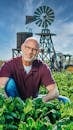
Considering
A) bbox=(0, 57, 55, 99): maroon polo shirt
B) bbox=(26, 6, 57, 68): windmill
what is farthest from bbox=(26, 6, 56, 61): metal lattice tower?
bbox=(0, 57, 55, 99): maroon polo shirt

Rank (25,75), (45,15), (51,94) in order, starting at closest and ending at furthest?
(51,94) < (25,75) < (45,15)

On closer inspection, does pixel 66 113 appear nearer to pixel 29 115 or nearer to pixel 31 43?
pixel 29 115

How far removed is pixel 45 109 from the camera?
4.65 m

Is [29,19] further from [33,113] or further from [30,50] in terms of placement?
[33,113]

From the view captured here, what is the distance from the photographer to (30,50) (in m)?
7.30

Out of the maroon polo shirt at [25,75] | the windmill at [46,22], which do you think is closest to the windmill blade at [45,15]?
the windmill at [46,22]

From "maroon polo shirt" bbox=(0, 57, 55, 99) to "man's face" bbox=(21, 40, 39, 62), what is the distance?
30 centimetres

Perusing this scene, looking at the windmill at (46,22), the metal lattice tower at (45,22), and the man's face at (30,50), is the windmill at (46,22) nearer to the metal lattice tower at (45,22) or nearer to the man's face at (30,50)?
the metal lattice tower at (45,22)

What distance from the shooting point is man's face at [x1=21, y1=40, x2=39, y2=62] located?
7.30 m

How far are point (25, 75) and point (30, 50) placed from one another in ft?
1.77

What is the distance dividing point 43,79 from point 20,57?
0.49 metres

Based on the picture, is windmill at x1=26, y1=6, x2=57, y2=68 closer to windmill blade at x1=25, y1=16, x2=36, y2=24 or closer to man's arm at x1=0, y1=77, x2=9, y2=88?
windmill blade at x1=25, y1=16, x2=36, y2=24

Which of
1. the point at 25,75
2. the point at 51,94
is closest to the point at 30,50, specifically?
the point at 25,75

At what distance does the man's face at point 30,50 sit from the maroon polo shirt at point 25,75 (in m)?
0.30
